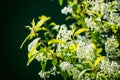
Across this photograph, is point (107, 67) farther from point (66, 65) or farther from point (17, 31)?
point (17, 31)

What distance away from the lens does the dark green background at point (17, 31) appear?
180 inches

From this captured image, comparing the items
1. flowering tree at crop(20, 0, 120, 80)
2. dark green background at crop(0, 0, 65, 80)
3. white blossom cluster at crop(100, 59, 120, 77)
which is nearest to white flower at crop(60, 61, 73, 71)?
flowering tree at crop(20, 0, 120, 80)

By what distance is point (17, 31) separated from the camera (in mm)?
4695

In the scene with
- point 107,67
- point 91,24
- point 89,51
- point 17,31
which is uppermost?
point 17,31

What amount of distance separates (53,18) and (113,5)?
8.15 feet

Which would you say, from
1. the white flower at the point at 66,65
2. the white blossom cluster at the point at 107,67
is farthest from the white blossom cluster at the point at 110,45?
the white flower at the point at 66,65

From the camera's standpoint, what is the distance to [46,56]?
2025mm

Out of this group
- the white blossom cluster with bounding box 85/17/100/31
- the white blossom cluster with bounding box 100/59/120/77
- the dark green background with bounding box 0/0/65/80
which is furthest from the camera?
the dark green background with bounding box 0/0/65/80

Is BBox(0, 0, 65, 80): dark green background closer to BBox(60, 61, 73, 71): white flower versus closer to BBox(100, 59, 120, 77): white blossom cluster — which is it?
BBox(60, 61, 73, 71): white flower

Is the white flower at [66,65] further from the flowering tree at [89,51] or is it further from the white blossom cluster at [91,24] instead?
the white blossom cluster at [91,24]

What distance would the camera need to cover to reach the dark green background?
15.0 feet

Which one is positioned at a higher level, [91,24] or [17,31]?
[17,31]

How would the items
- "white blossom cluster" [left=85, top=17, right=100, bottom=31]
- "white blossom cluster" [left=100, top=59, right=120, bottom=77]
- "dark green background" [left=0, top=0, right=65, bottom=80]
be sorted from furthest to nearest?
"dark green background" [left=0, top=0, right=65, bottom=80] < "white blossom cluster" [left=85, top=17, right=100, bottom=31] < "white blossom cluster" [left=100, top=59, right=120, bottom=77]

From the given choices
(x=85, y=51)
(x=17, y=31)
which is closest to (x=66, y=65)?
(x=85, y=51)
